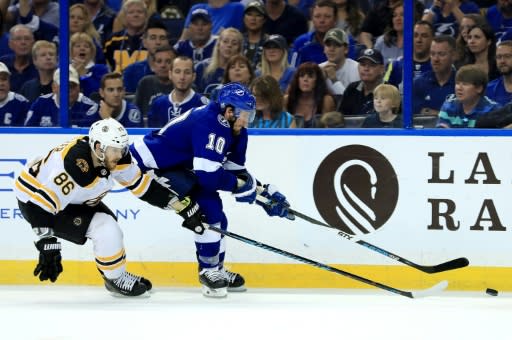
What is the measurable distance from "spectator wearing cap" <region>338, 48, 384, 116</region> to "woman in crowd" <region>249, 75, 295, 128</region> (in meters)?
0.36

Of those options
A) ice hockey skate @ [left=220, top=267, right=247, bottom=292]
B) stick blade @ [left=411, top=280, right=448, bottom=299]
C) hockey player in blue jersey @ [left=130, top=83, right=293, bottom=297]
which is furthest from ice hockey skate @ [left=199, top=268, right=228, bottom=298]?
stick blade @ [left=411, top=280, right=448, bottom=299]

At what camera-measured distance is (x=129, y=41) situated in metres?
6.93

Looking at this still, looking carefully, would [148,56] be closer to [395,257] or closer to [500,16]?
[395,257]

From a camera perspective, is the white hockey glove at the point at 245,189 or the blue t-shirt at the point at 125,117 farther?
the blue t-shirt at the point at 125,117

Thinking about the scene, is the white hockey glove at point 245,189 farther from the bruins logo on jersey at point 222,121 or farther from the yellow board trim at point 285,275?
the yellow board trim at point 285,275

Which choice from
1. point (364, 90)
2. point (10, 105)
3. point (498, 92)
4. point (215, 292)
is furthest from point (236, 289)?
point (498, 92)

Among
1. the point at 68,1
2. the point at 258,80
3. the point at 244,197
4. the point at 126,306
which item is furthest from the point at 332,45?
the point at 126,306

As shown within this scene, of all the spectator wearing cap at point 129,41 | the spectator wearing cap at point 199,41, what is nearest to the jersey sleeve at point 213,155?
the spectator wearing cap at point 199,41

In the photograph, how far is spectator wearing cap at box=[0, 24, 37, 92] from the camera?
671 cm

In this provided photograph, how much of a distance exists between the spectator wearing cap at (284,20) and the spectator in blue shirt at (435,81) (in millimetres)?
876

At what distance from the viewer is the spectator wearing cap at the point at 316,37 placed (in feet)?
22.0

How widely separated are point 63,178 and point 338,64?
1889 millimetres

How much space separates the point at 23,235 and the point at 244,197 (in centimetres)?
144

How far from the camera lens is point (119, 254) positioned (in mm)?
6023
